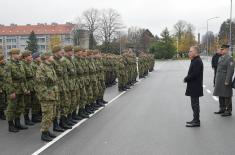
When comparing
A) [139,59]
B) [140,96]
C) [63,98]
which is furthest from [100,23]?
[63,98]

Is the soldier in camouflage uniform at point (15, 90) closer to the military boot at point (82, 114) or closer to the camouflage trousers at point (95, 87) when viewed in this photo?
the military boot at point (82, 114)

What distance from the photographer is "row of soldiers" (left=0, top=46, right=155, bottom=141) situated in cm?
858

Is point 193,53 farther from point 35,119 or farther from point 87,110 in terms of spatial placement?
point 35,119

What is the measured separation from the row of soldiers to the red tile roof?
369 ft

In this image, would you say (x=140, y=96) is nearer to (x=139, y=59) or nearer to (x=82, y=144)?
(x=82, y=144)

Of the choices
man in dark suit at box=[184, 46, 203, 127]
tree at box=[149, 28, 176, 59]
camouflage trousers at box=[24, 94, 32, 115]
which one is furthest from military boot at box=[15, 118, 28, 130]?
tree at box=[149, 28, 176, 59]

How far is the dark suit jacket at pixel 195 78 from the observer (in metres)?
9.67

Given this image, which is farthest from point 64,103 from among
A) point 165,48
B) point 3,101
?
point 165,48

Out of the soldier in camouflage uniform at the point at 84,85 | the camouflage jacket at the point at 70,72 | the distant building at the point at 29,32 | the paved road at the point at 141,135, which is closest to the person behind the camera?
the paved road at the point at 141,135

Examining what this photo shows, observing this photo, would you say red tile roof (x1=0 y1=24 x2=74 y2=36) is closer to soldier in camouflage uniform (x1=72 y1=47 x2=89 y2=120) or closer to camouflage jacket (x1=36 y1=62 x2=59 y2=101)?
soldier in camouflage uniform (x1=72 y1=47 x2=89 y2=120)

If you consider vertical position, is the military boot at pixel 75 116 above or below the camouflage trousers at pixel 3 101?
below

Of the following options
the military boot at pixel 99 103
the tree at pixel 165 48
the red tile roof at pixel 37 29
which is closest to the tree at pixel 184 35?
the tree at pixel 165 48

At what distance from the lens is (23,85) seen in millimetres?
10016

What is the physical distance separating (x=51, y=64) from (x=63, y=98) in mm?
939
